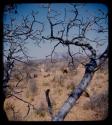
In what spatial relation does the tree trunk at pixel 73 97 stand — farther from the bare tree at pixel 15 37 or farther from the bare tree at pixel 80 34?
the bare tree at pixel 15 37

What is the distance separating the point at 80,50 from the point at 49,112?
38 centimetres

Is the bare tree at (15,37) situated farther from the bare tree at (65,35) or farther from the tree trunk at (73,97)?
the tree trunk at (73,97)

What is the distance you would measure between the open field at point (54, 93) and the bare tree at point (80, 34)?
0.13ft

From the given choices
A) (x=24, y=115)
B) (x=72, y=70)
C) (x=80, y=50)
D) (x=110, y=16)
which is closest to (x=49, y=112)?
(x=24, y=115)

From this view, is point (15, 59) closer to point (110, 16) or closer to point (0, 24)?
point (0, 24)

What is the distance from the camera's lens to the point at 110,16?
1.27 meters

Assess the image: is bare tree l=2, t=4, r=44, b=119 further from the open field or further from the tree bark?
the tree bark

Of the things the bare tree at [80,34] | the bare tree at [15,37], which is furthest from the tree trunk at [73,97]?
the bare tree at [15,37]

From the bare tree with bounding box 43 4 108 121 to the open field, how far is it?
0.04 meters

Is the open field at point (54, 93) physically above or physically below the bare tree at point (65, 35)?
below

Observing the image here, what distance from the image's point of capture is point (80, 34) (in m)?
1.28

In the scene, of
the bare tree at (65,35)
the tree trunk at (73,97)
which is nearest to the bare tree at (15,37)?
the bare tree at (65,35)

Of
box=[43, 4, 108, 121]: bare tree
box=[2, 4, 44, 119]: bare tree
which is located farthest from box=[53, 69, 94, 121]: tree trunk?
box=[2, 4, 44, 119]: bare tree

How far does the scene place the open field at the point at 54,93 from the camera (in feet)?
4.12
